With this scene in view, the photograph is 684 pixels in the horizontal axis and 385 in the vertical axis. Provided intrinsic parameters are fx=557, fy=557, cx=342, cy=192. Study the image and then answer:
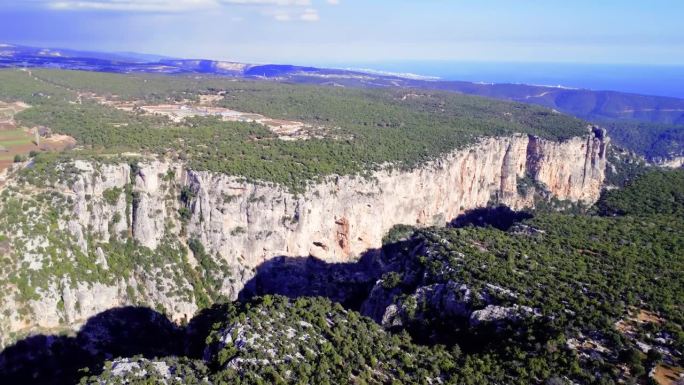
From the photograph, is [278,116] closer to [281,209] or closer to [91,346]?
[281,209]

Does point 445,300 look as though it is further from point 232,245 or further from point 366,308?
point 232,245

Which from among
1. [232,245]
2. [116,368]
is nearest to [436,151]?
[232,245]

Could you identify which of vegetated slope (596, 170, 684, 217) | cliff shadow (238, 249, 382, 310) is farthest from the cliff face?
vegetated slope (596, 170, 684, 217)

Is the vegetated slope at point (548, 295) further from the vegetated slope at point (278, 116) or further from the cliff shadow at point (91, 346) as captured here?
the vegetated slope at point (278, 116)

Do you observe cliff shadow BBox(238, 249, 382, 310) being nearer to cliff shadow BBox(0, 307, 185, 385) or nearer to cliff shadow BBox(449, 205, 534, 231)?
cliff shadow BBox(0, 307, 185, 385)

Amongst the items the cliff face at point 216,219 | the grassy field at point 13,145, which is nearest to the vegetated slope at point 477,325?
the cliff face at point 216,219

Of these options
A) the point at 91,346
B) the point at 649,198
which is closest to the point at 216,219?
the point at 91,346
